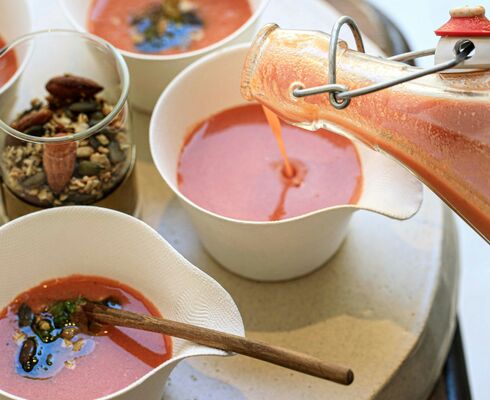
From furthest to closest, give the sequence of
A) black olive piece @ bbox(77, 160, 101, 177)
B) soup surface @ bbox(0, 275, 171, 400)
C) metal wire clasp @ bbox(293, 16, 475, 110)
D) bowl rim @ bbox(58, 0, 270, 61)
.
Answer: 1. bowl rim @ bbox(58, 0, 270, 61)
2. black olive piece @ bbox(77, 160, 101, 177)
3. soup surface @ bbox(0, 275, 171, 400)
4. metal wire clasp @ bbox(293, 16, 475, 110)

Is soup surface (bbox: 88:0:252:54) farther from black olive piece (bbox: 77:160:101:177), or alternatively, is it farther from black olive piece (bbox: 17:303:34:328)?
black olive piece (bbox: 17:303:34:328)

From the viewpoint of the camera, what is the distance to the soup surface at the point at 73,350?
2.52 feet

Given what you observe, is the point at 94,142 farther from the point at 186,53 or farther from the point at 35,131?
the point at 186,53

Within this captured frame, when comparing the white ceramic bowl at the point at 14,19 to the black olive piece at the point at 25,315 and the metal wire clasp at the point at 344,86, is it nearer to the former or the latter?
the black olive piece at the point at 25,315

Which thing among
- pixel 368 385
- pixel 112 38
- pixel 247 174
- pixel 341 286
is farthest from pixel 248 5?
pixel 368 385

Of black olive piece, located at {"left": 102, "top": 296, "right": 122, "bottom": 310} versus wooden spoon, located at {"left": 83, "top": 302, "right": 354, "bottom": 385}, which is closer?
wooden spoon, located at {"left": 83, "top": 302, "right": 354, "bottom": 385}

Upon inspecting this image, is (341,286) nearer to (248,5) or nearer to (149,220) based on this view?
(149,220)

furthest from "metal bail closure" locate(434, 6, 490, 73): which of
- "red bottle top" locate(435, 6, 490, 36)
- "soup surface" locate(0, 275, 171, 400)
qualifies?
"soup surface" locate(0, 275, 171, 400)

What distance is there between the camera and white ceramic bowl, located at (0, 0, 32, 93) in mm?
1050

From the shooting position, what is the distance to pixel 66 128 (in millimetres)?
897

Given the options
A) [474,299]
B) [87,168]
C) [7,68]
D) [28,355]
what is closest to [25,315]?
[28,355]

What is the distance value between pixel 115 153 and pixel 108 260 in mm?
110

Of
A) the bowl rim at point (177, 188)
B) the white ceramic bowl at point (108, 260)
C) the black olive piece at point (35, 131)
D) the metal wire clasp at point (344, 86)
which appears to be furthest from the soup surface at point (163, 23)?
the metal wire clasp at point (344, 86)

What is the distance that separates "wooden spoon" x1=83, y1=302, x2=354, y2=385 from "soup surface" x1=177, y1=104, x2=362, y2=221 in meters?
0.16
